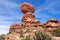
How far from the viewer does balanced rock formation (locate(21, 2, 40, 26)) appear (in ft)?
262

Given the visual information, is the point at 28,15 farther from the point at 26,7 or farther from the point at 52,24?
the point at 52,24

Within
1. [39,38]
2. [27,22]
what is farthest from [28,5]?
[39,38]

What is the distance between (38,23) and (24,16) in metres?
8.15

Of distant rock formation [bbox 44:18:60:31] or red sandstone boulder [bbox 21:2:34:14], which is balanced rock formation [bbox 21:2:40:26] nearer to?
red sandstone boulder [bbox 21:2:34:14]

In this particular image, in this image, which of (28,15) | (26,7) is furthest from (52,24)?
(26,7)

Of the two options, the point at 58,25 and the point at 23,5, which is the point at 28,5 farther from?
the point at 58,25

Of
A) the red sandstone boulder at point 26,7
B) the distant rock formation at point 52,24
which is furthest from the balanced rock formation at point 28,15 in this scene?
the distant rock formation at point 52,24

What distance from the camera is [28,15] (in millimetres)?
83812

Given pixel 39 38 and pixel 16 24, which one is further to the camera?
pixel 16 24

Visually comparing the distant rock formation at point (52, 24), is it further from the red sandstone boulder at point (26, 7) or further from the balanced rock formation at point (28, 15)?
the red sandstone boulder at point (26, 7)

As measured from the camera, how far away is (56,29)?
258ft

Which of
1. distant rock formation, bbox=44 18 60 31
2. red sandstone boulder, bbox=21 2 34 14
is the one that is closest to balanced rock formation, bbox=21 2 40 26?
red sandstone boulder, bbox=21 2 34 14

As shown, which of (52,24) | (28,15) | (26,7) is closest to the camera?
(52,24)

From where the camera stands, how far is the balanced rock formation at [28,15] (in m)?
79.9
